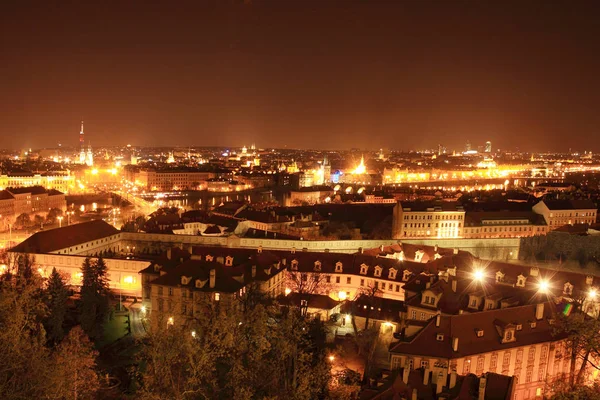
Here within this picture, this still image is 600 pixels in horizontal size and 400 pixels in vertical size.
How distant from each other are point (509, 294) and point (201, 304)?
973 centimetres

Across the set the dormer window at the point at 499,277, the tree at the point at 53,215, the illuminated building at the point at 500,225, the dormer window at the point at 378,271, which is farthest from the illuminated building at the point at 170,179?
the dormer window at the point at 499,277

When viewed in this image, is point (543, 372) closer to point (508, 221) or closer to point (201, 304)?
point (201, 304)

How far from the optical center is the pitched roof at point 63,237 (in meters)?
26.6

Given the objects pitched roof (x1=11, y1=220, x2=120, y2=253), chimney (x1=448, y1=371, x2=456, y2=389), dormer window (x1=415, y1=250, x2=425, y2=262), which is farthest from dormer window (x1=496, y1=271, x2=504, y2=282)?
pitched roof (x1=11, y1=220, x2=120, y2=253)

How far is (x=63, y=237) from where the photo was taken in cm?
2869

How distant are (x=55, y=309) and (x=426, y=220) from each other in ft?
88.7

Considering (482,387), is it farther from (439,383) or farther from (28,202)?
(28,202)

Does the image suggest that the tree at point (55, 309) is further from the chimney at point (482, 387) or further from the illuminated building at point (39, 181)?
the illuminated building at point (39, 181)

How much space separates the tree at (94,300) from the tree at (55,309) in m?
0.70

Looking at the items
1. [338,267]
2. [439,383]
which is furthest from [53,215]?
[439,383]

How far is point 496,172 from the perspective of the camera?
434 feet

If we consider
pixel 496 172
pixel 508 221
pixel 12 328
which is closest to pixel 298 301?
pixel 12 328

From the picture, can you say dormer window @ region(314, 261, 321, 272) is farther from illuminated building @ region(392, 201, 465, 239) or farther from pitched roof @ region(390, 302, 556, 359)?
illuminated building @ region(392, 201, 465, 239)

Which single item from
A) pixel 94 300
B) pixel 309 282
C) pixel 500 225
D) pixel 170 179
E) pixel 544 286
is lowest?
pixel 170 179
